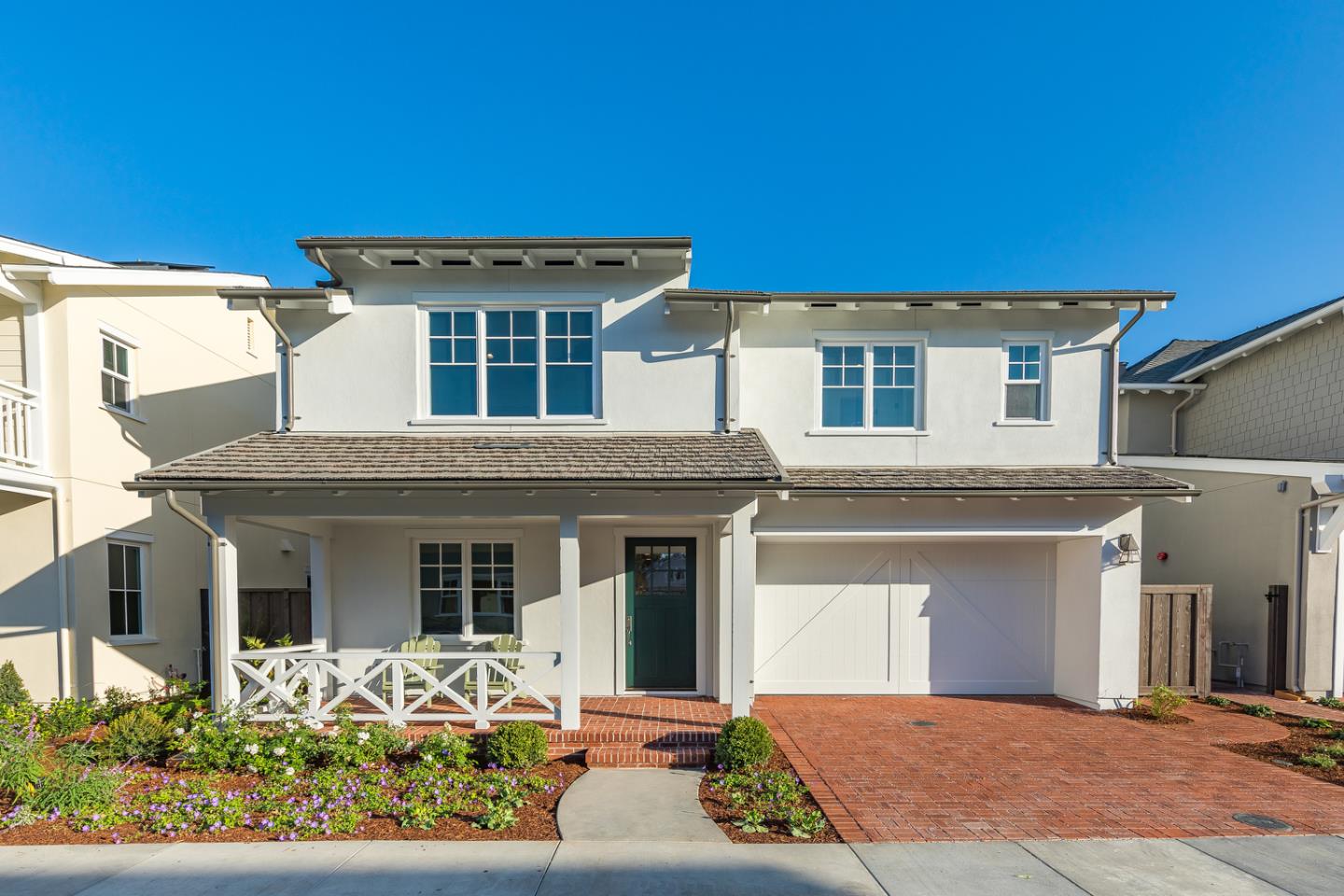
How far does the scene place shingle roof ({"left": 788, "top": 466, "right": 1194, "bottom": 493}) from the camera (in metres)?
8.94

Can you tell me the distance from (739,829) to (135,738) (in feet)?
21.0

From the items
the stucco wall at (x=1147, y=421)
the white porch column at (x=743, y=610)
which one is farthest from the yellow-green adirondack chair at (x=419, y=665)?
the stucco wall at (x=1147, y=421)

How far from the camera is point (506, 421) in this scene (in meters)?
9.34

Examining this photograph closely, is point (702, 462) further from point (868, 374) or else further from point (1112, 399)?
point (1112, 399)

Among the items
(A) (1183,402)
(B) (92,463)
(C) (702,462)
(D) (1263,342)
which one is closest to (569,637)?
(C) (702,462)

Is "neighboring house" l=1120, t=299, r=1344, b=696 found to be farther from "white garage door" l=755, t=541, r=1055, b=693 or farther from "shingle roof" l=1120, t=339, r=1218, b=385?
"white garage door" l=755, t=541, r=1055, b=693

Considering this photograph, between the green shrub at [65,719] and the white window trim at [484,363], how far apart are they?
213 inches

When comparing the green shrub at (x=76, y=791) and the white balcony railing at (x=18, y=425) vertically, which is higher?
the white balcony railing at (x=18, y=425)

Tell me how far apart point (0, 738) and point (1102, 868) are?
9.59 m

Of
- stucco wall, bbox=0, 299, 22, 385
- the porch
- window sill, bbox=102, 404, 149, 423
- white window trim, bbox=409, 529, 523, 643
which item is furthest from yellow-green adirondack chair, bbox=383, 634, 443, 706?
stucco wall, bbox=0, 299, 22, 385

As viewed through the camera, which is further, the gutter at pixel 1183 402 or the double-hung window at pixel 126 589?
the gutter at pixel 1183 402

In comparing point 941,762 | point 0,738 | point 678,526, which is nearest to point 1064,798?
point 941,762

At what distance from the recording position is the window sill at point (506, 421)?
30.5ft

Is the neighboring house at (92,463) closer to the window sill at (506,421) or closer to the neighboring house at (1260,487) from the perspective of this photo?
the window sill at (506,421)
